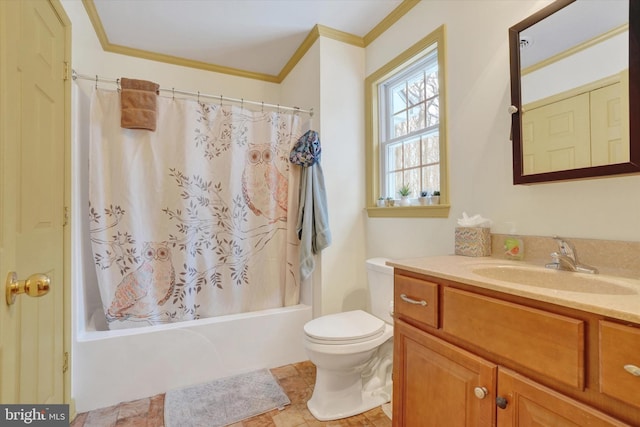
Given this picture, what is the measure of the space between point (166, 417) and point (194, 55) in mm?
2704

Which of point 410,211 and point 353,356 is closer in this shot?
point 353,356

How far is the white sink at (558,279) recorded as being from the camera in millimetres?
895

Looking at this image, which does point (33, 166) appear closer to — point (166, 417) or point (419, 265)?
point (166, 417)

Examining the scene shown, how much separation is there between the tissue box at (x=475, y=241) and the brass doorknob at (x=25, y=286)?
5.16 feet

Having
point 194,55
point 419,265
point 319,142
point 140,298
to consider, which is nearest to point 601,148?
point 419,265

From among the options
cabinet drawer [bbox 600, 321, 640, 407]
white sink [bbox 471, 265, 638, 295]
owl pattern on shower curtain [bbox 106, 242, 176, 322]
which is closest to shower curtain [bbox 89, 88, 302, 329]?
owl pattern on shower curtain [bbox 106, 242, 176, 322]

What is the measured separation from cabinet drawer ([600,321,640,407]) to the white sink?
0.29 metres

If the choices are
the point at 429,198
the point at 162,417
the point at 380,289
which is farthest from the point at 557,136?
the point at 162,417

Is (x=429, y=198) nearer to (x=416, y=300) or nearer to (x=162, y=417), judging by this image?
(x=416, y=300)

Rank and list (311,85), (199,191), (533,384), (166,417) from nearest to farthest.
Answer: (533,384) < (166,417) < (199,191) < (311,85)

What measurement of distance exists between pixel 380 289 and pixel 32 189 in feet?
5.56

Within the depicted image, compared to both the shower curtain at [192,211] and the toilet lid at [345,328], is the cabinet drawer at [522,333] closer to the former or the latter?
the toilet lid at [345,328]

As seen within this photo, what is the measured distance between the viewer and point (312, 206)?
6.95 ft

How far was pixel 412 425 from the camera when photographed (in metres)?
1.13
